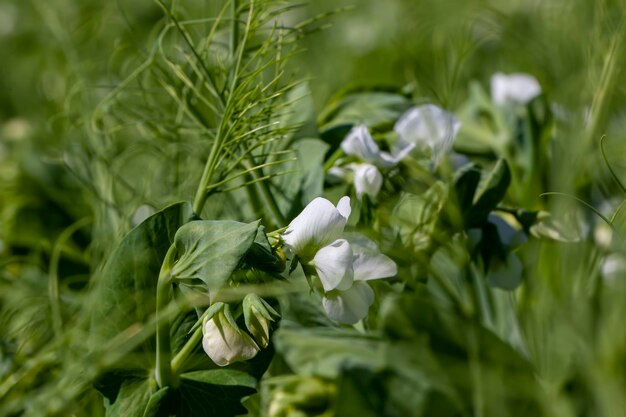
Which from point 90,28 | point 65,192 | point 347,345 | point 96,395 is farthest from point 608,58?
point 90,28

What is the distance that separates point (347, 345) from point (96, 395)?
187mm

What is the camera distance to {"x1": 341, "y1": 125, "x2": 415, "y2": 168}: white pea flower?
21.7 inches

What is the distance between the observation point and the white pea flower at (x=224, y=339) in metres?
0.42

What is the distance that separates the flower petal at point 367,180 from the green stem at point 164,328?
14 centimetres

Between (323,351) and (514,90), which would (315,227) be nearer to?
(323,351)

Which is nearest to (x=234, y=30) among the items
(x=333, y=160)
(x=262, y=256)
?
(x=333, y=160)

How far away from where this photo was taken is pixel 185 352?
1.54 ft

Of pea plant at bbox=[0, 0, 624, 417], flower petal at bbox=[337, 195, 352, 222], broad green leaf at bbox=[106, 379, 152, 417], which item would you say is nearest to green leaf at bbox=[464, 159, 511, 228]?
pea plant at bbox=[0, 0, 624, 417]

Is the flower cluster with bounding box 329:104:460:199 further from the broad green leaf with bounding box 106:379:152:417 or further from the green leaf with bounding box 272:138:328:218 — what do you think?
the broad green leaf with bounding box 106:379:152:417

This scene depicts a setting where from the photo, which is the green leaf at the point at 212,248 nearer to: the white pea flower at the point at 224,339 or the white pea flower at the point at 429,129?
the white pea flower at the point at 224,339

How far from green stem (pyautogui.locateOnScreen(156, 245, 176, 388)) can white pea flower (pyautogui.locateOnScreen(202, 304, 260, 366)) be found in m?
0.02

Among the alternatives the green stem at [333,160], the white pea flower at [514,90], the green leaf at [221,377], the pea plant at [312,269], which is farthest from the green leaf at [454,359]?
the white pea flower at [514,90]

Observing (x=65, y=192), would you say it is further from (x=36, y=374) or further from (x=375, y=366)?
(x=375, y=366)

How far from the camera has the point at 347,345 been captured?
47 centimetres
